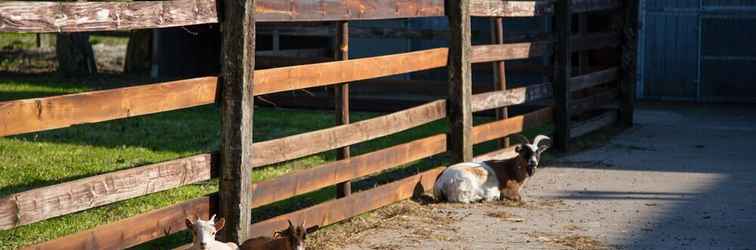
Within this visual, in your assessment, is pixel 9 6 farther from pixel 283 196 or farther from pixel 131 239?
pixel 283 196

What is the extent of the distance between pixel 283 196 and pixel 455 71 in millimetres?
3147

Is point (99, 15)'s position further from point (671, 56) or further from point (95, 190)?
point (671, 56)

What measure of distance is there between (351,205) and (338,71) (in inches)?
39.8

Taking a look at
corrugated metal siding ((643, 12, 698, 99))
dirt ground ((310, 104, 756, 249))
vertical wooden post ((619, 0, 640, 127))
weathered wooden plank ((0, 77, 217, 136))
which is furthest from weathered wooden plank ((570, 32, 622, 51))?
weathered wooden plank ((0, 77, 217, 136))

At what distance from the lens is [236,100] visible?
749 centimetres

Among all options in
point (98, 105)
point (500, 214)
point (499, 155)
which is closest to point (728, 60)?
point (499, 155)

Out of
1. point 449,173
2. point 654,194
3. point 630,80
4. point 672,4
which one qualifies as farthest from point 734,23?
point 449,173

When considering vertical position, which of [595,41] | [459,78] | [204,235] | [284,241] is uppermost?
[459,78]

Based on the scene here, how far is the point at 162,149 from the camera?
1364 cm

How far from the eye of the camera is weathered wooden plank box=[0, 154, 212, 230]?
588cm

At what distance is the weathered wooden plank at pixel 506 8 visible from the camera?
38.0 ft

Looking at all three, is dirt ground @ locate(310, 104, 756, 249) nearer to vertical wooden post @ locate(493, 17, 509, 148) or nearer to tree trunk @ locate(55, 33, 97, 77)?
vertical wooden post @ locate(493, 17, 509, 148)

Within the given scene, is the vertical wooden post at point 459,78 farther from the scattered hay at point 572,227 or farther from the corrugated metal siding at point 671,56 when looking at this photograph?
the corrugated metal siding at point 671,56

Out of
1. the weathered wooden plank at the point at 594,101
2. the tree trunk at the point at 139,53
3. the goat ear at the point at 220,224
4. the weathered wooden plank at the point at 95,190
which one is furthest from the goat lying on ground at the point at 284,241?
the tree trunk at the point at 139,53
